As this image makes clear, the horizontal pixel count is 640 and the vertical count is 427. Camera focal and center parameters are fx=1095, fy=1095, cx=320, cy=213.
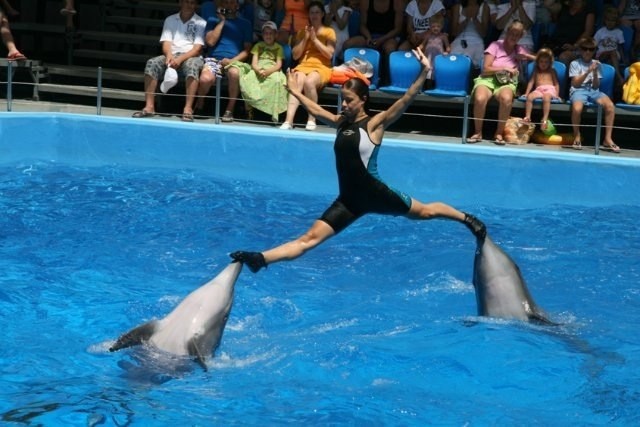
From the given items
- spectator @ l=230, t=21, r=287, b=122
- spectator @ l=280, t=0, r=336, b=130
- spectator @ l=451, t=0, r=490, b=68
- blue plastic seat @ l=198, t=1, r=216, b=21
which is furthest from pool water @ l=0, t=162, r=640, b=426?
blue plastic seat @ l=198, t=1, r=216, b=21

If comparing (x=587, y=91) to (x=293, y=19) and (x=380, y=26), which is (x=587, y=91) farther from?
(x=293, y=19)

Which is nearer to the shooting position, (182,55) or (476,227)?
(476,227)

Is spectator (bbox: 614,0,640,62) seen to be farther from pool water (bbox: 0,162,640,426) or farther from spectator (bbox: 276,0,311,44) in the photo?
spectator (bbox: 276,0,311,44)

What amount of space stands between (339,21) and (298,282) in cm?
647

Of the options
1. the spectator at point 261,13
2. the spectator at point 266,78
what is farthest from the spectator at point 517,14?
the spectator at point 261,13

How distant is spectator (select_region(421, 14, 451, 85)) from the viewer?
14.1 meters

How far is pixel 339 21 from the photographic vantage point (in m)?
14.7

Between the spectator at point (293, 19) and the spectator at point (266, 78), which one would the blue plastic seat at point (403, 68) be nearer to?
the spectator at point (266, 78)

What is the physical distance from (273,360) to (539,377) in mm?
1686

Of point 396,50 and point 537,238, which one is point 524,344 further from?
point 396,50

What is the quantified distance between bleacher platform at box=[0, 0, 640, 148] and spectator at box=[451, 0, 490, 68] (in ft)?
2.42

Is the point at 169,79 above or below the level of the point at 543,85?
below

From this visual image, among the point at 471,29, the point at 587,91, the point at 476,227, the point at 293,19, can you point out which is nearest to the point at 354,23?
the point at 293,19

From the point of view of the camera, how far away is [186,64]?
1417cm
